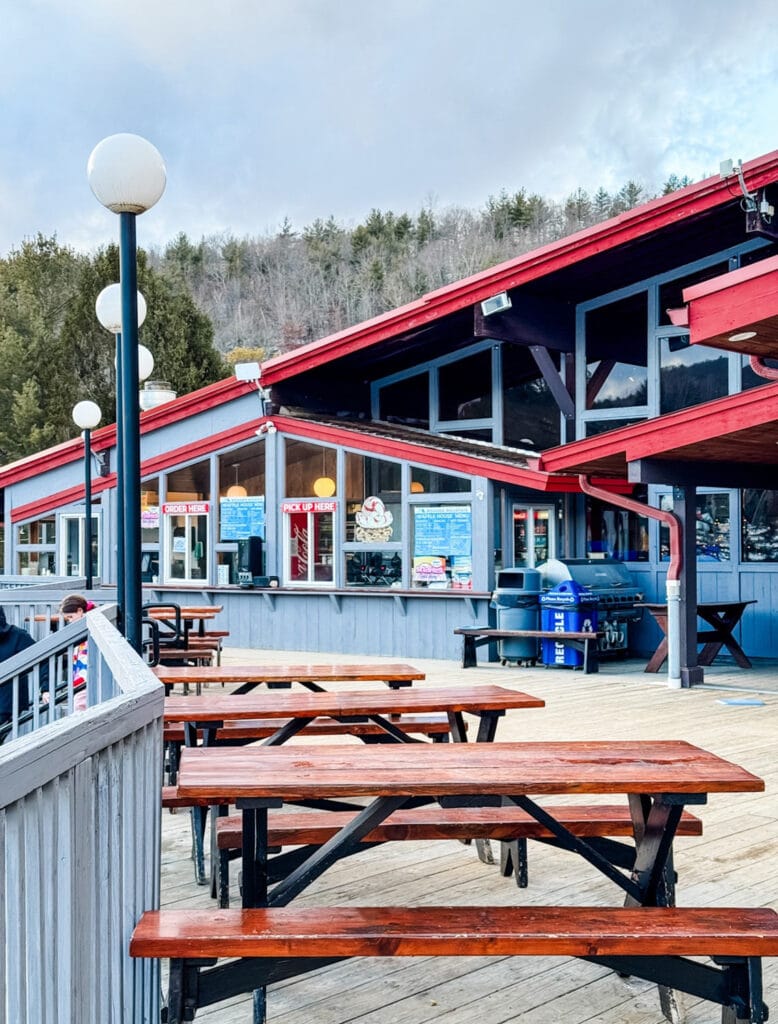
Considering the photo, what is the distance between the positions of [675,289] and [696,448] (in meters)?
4.34

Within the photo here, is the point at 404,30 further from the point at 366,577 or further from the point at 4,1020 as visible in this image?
the point at 4,1020

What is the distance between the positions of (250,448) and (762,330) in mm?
9798

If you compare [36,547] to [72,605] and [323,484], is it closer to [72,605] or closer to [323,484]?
[323,484]

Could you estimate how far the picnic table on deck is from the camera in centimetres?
290

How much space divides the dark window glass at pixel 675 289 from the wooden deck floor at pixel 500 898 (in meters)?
7.15

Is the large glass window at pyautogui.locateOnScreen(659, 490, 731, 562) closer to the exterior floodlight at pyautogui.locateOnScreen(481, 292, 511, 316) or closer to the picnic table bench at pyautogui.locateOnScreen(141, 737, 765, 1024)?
the exterior floodlight at pyautogui.locateOnScreen(481, 292, 511, 316)

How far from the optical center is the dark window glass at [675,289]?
524 inches

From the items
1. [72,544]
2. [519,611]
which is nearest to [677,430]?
[519,611]

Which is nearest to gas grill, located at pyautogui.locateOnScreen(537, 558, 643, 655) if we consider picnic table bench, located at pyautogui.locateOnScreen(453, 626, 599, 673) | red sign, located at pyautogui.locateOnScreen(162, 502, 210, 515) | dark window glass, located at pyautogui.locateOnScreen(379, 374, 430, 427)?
picnic table bench, located at pyautogui.locateOnScreen(453, 626, 599, 673)

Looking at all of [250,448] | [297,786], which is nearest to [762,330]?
[297,786]

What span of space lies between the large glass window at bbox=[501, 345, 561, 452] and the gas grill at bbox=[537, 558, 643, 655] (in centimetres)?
225

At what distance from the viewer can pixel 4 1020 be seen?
1617 millimetres

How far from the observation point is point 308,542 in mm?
15172

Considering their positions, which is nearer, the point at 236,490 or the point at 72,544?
the point at 236,490
